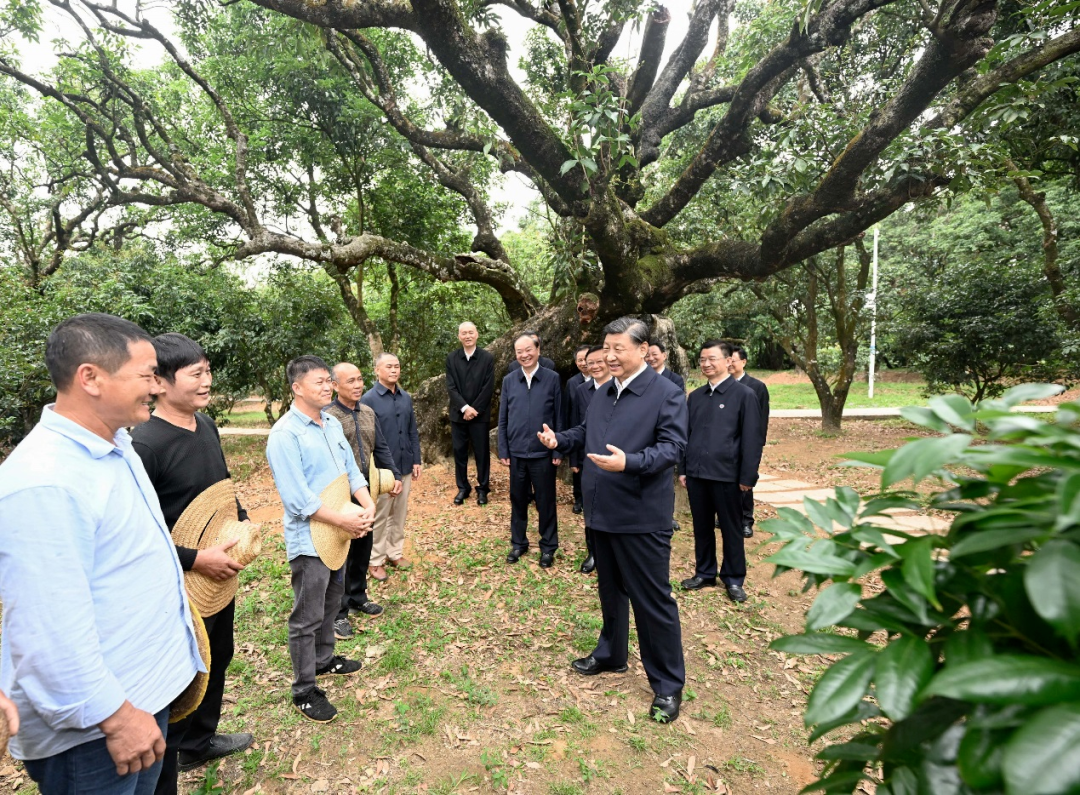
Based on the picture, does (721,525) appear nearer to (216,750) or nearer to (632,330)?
(632,330)

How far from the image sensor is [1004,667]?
2.42 ft

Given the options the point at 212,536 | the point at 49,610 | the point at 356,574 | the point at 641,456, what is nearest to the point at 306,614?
the point at 212,536

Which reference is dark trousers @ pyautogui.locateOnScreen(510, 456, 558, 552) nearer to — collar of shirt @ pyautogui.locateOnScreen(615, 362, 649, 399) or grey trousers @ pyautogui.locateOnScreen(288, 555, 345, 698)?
collar of shirt @ pyautogui.locateOnScreen(615, 362, 649, 399)

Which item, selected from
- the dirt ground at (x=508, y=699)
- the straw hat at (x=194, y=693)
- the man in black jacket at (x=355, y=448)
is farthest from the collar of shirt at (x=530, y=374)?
the straw hat at (x=194, y=693)

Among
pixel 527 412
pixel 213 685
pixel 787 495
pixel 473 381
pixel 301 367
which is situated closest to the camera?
pixel 213 685

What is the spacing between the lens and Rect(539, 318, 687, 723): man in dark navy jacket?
10.3 ft

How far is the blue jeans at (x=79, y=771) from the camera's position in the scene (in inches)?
61.7

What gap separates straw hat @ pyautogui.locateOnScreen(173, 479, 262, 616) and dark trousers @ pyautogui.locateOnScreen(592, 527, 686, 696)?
1.99m

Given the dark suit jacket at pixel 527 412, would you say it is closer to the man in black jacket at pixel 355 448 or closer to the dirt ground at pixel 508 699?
the dirt ground at pixel 508 699

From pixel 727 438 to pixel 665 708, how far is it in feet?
7.74

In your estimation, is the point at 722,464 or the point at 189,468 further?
the point at 722,464

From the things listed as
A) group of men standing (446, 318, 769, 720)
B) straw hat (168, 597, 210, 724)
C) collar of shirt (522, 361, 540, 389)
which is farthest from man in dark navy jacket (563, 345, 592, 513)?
straw hat (168, 597, 210, 724)

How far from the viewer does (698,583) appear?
493cm

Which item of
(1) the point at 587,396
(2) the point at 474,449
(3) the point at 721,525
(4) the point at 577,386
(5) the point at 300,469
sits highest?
(4) the point at 577,386
